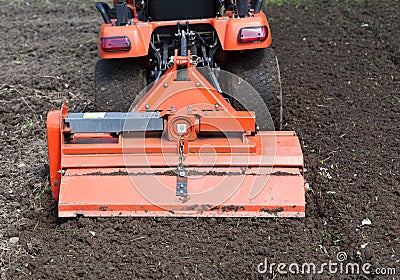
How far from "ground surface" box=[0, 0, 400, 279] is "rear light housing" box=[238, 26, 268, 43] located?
3.19ft

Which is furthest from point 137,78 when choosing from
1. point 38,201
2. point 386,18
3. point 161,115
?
point 386,18

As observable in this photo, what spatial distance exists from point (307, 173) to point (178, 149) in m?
1.07

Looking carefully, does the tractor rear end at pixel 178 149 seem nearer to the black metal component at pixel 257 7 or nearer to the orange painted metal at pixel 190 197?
the orange painted metal at pixel 190 197

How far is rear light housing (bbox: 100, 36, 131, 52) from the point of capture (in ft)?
16.6

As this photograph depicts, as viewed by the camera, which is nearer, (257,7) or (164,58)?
(164,58)

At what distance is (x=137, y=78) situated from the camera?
5.31 metres

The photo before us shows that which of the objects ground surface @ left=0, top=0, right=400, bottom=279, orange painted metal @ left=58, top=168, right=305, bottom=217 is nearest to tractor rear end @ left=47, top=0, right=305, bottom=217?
orange painted metal @ left=58, top=168, right=305, bottom=217

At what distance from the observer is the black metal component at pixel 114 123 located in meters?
4.57

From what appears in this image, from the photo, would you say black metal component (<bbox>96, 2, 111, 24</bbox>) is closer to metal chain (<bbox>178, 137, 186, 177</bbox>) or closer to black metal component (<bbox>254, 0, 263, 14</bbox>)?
black metal component (<bbox>254, 0, 263, 14</bbox>)

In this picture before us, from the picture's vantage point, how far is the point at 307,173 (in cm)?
507

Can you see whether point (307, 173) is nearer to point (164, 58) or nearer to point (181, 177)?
point (181, 177)

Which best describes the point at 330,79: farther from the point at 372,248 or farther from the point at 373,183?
the point at 372,248

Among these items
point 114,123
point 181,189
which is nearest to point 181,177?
point 181,189

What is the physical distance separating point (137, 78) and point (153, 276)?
1859 mm
